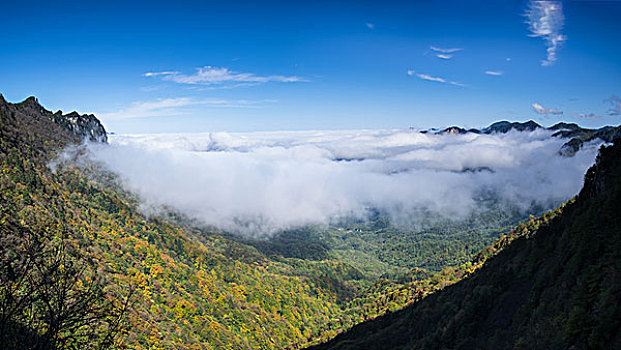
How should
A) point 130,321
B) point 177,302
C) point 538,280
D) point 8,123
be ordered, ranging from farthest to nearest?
1. point 177,302
2. point 8,123
3. point 130,321
4. point 538,280

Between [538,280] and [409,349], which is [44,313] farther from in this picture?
[409,349]

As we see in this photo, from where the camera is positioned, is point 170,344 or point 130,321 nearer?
point 130,321

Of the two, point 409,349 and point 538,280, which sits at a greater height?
point 538,280

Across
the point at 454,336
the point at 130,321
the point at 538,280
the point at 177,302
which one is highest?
the point at 538,280

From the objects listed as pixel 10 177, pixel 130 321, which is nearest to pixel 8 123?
pixel 10 177

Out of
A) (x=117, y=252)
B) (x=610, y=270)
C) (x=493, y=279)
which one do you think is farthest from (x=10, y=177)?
(x=610, y=270)

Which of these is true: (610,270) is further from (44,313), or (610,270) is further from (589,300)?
(44,313)

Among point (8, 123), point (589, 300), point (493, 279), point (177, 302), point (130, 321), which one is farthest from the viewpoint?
point (177, 302)
